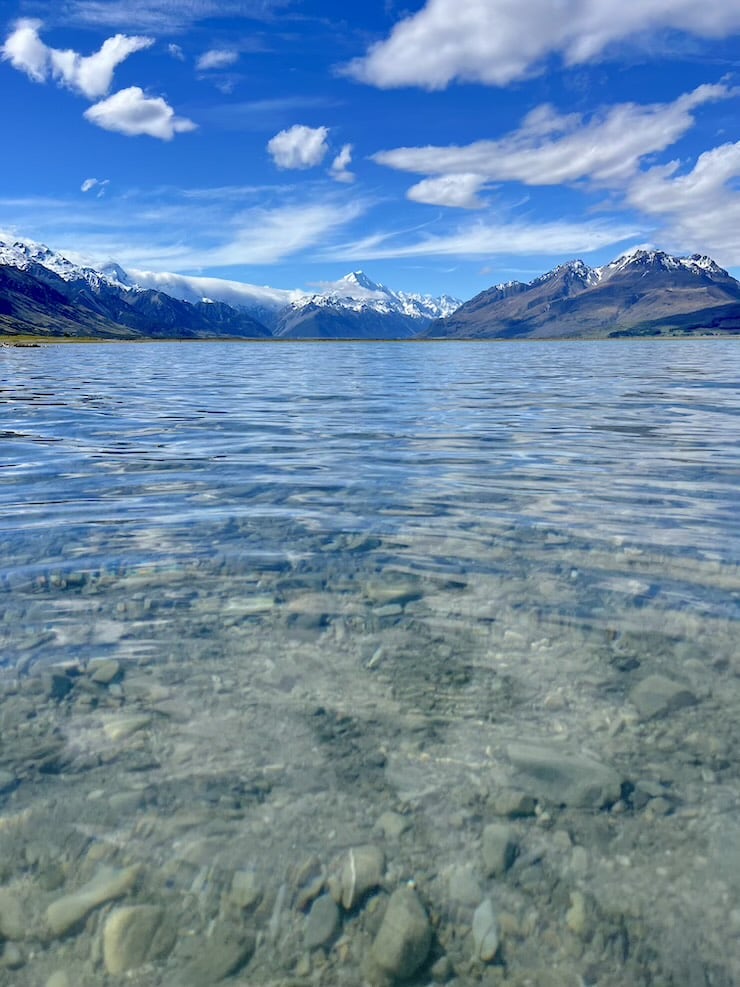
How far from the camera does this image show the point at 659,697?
7031 millimetres

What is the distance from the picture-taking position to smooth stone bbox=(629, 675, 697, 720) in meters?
6.81

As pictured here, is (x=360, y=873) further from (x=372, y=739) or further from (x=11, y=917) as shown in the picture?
(x=11, y=917)

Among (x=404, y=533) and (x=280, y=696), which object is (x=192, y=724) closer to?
(x=280, y=696)

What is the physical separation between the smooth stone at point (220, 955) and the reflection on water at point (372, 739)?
0.02 metres

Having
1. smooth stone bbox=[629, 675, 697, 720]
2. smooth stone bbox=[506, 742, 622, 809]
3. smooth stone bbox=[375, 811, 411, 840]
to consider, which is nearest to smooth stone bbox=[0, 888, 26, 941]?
smooth stone bbox=[375, 811, 411, 840]

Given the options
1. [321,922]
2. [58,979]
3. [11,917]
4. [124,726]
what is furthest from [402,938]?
[124,726]

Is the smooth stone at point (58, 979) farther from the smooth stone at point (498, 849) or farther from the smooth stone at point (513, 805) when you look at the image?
the smooth stone at point (513, 805)

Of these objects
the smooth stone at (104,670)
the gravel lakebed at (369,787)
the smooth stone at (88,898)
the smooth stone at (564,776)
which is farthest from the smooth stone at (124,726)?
the smooth stone at (564,776)

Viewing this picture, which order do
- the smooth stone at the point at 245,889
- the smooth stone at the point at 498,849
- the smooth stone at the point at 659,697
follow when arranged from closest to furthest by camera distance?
the smooth stone at the point at 245,889, the smooth stone at the point at 498,849, the smooth stone at the point at 659,697

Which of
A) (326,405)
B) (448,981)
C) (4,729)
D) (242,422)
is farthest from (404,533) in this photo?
(326,405)

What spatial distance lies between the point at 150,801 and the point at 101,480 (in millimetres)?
13076

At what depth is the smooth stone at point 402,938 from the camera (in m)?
4.13

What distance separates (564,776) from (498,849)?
3.69 ft

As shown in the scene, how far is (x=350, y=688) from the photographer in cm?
733
